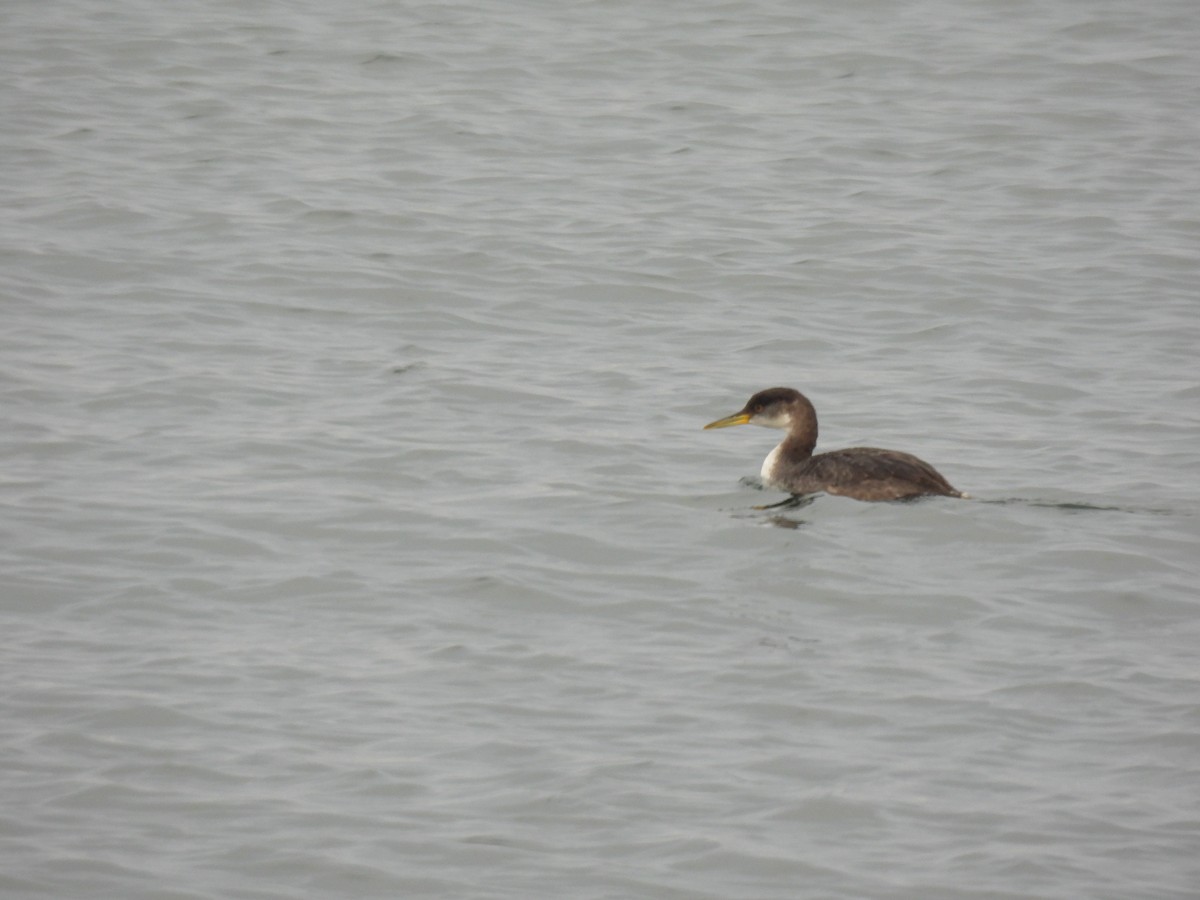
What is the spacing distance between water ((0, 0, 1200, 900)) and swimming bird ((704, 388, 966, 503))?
175 millimetres

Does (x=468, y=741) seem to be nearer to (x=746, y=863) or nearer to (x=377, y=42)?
(x=746, y=863)

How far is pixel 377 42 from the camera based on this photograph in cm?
2147

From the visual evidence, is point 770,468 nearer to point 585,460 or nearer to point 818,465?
point 818,465

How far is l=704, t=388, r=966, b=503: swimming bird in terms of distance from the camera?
420 inches

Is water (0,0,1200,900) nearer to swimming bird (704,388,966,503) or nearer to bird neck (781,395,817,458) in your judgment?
swimming bird (704,388,966,503)

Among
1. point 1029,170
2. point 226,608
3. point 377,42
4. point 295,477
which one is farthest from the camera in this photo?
point 377,42

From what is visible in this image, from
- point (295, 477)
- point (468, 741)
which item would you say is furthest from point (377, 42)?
point (468, 741)

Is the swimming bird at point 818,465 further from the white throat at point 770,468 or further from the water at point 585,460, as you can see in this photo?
the water at point 585,460

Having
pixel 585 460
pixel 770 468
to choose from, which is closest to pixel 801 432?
pixel 770 468

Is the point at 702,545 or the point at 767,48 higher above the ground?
the point at 767,48

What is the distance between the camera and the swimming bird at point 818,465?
35.0 feet

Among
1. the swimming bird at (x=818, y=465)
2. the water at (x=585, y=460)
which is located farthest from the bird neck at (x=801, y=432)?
the water at (x=585, y=460)

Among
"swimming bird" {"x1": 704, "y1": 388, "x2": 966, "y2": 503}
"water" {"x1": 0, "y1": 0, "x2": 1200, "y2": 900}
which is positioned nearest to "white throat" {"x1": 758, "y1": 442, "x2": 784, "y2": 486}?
"swimming bird" {"x1": 704, "y1": 388, "x2": 966, "y2": 503}

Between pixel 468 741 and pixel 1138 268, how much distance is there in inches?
387
